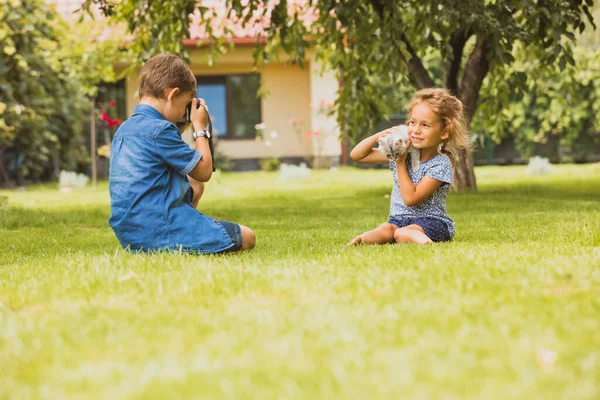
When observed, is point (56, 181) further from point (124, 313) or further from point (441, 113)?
point (124, 313)

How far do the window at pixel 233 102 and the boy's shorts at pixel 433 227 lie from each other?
16143 mm

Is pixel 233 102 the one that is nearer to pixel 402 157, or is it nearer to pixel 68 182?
pixel 68 182

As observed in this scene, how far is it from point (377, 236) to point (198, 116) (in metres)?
1.28

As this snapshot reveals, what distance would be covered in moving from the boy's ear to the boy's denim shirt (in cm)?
15

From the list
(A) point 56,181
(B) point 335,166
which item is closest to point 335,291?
(A) point 56,181

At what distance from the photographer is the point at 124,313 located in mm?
2879

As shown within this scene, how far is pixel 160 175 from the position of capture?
4.51 m

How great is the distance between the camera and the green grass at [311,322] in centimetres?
205

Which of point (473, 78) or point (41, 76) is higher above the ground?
point (41, 76)

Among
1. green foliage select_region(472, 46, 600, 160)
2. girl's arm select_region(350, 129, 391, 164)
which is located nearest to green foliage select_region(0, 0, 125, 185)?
green foliage select_region(472, 46, 600, 160)

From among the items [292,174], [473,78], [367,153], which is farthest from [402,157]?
[292,174]

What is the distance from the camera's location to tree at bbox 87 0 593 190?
7707 millimetres

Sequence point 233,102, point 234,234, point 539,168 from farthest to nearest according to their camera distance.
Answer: point 233,102 → point 539,168 → point 234,234

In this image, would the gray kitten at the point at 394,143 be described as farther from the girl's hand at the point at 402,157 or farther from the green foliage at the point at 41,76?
the green foliage at the point at 41,76
